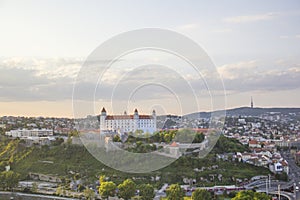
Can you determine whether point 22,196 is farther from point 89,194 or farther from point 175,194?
point 175,194

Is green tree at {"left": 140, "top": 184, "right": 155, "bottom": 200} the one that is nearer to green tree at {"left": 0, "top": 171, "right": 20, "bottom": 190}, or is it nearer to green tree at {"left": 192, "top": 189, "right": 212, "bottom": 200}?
green tree at {"left": 192, "top": 189, "right": 212, "bottom": 200}

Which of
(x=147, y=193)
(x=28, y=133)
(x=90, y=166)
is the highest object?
(x=28, y=133)

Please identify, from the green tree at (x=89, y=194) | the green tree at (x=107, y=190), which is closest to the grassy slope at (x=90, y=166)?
the green tree at (x=89, y=194)

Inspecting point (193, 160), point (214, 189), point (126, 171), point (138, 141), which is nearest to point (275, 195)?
point (214, 189)

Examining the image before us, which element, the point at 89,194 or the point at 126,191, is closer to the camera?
the point at 126,191

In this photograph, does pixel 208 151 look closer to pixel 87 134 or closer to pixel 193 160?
pixel 193 160

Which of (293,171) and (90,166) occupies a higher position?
(90,166)

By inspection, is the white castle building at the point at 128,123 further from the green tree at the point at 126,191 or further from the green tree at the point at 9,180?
the green tree at the point at 126,191

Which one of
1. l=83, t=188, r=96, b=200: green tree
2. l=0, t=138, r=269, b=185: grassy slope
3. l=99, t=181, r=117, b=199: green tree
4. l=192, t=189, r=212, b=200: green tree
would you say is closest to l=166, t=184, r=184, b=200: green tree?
l=192, t=189, r=212, b=200: green tree

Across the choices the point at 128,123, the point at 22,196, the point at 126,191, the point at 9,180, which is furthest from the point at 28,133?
the point at 126,191
